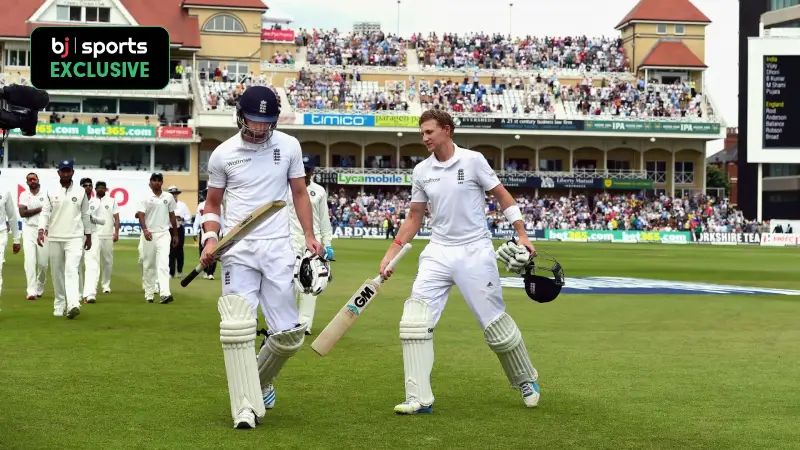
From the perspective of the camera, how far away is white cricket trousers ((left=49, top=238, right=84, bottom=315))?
1662 centimetres

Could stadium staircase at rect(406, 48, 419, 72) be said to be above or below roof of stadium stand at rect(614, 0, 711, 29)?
below

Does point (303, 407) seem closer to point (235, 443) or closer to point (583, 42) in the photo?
point (235, 443)

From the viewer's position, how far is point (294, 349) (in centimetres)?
871

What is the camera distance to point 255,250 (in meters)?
8.46

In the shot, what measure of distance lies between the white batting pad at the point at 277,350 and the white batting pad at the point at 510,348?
1545 millimetres

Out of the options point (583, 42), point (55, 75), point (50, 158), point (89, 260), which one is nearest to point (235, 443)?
point (55, 75)

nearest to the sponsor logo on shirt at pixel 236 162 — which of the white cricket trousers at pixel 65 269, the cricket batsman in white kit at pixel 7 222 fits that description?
the white cricket trousers at pixel 65 269

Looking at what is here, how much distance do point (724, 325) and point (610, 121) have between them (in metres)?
66.7

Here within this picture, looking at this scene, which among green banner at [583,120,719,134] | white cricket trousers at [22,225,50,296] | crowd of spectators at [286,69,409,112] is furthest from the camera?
green banner at [583,120,719,134]

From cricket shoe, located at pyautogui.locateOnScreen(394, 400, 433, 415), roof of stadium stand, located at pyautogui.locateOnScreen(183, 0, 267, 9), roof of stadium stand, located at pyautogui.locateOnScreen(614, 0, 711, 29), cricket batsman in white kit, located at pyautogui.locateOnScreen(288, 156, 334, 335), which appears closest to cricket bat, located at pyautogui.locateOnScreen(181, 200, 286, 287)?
cricket shoe, located at pyautogui.locateOnScreen(394, 400, 433, 415)

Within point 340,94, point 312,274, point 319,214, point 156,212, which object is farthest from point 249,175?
point 340,94

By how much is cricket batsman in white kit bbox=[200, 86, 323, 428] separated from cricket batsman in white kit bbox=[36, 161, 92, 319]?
28.3ft

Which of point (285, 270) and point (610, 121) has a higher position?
point (610, 121)

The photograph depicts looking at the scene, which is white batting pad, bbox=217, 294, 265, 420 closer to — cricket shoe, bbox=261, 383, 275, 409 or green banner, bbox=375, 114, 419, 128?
cricket shoe, bbox=261, 383, 275, 409
